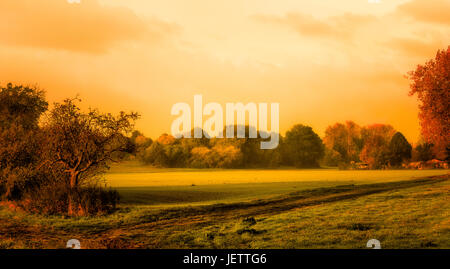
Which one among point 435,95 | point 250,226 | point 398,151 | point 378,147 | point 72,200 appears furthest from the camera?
point 378,147

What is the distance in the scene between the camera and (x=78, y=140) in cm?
2889

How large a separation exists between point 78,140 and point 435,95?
3042 cm

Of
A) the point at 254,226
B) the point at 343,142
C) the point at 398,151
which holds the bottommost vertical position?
the point at 254,226

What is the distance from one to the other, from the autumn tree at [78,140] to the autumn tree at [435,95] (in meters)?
26.1

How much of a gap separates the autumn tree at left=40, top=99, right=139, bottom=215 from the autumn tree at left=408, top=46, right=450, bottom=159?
26139mm

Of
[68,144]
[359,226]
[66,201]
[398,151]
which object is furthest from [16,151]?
[398,151]

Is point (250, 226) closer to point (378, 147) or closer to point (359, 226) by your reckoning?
point (359, 226)

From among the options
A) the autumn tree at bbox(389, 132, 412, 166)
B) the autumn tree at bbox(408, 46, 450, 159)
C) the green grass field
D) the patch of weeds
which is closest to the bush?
the green grass field

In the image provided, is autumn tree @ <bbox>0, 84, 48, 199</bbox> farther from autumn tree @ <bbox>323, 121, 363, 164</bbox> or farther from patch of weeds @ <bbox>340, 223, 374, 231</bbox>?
autumn tree @ <bbox>323, 121, 363, 164</bbox>

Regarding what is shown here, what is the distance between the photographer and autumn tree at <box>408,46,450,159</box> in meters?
37.2

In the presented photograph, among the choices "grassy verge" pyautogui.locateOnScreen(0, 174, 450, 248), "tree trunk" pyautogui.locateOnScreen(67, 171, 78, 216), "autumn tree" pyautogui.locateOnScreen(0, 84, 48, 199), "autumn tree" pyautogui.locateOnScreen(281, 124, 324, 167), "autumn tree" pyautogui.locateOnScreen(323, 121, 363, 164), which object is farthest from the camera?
"autumn tree" pyautogui.locateOnScreen(281, 124, 324, 167)

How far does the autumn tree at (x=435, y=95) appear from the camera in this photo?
3722cm
